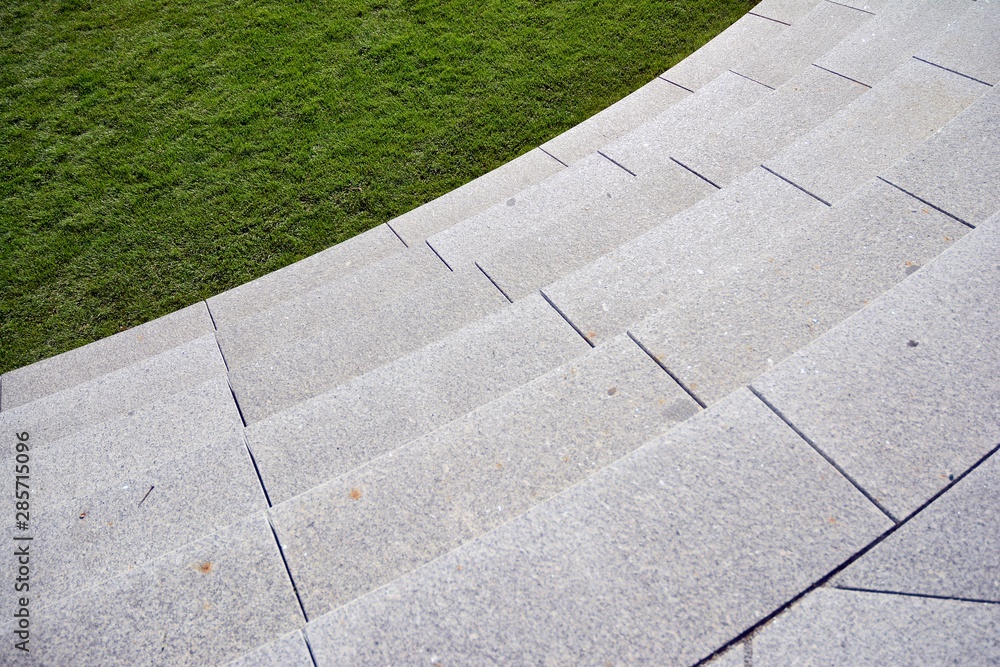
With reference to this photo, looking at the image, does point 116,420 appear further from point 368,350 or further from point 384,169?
point 384,169

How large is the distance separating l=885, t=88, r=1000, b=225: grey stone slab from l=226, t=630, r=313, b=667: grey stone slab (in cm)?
424

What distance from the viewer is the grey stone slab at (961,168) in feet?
13.2

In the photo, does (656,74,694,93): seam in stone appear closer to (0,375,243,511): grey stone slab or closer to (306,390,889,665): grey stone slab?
(306,390,889,665): grey stone slab

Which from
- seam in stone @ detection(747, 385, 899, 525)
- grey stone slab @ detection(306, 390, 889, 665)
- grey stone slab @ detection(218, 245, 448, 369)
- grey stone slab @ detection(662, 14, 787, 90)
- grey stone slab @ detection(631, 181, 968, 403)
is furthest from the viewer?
grey stone slab @ detection(662, 14, 787, 90)

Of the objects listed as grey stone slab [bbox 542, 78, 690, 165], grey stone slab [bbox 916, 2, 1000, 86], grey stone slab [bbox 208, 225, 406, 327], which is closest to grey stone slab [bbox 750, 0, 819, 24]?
grey stone slab [bbox 542, 78, 690, 165]

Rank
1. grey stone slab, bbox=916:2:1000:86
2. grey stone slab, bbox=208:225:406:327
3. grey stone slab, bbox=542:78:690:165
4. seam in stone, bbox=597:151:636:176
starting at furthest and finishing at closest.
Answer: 1. grey stone slab, bbox=542:78:690:165
2. seam in stone, bbox=597:151:636:176
3. grey stone slab, bbox=208:225:406:327
4. grey stone slab, bbox=916:2:1000:86

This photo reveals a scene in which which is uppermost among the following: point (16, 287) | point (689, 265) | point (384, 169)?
point (689, 265)

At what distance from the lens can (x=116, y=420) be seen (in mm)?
4211

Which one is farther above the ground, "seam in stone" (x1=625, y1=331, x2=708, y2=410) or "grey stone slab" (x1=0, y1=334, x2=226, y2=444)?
"seam in stone" (x1=625, y1=331, x2=708, y2=410)

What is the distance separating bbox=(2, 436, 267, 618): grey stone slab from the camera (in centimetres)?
337

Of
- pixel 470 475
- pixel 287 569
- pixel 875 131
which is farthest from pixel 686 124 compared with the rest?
pixel 287 569

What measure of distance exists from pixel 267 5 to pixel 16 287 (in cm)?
475

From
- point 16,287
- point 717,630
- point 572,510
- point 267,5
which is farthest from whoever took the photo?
point 267,5

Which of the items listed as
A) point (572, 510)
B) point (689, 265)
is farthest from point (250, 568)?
point (689, 265)
